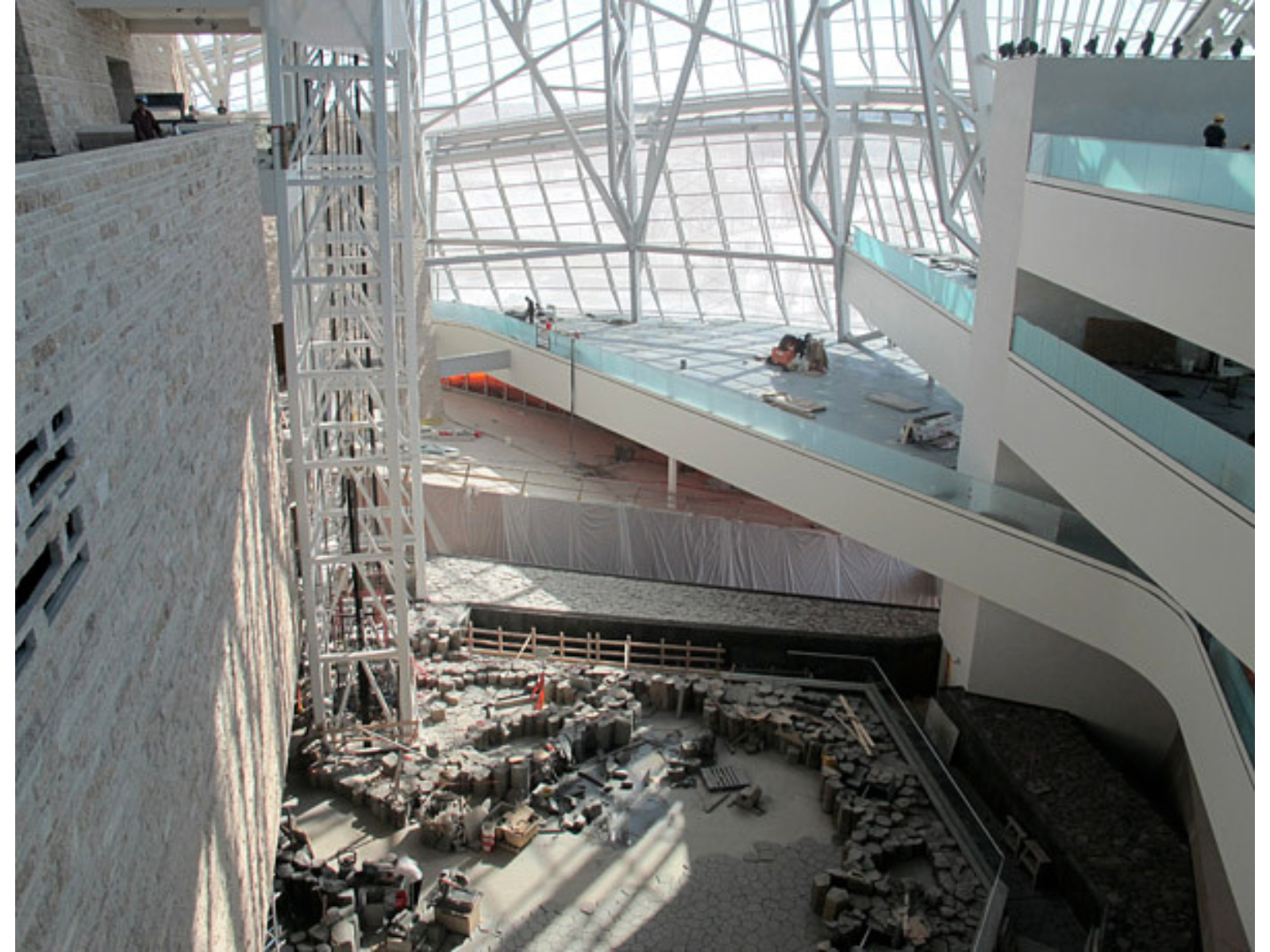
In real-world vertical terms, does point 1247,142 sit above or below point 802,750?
above

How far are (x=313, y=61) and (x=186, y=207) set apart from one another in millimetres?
13265

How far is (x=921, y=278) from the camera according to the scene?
2272cm

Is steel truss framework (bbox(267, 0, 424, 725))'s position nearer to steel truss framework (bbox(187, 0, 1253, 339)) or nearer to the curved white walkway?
the curved white walkway

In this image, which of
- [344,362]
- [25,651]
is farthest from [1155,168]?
[344,362]

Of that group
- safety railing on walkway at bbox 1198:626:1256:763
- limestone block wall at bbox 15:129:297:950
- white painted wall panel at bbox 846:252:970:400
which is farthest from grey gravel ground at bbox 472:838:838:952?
white painted wall panel at bbox 846:252:970:400

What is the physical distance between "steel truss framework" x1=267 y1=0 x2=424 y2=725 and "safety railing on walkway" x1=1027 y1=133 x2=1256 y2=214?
29.8 feet

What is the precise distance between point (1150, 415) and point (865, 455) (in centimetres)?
710

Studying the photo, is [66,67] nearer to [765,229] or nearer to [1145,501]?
[1145,501]

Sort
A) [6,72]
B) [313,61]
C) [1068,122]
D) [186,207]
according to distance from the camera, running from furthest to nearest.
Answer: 1. [313,61]
2. [1068,122]
3. [186,207]
4. [6,72]

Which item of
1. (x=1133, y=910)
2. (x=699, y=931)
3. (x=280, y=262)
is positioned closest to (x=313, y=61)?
(x=280, y=262)

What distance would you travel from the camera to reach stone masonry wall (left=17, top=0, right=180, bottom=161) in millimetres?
14430

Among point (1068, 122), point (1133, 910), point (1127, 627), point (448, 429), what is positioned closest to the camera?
point (1133, 910)

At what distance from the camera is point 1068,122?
17.1 metres

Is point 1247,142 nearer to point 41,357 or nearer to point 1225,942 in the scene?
point 1225,942
